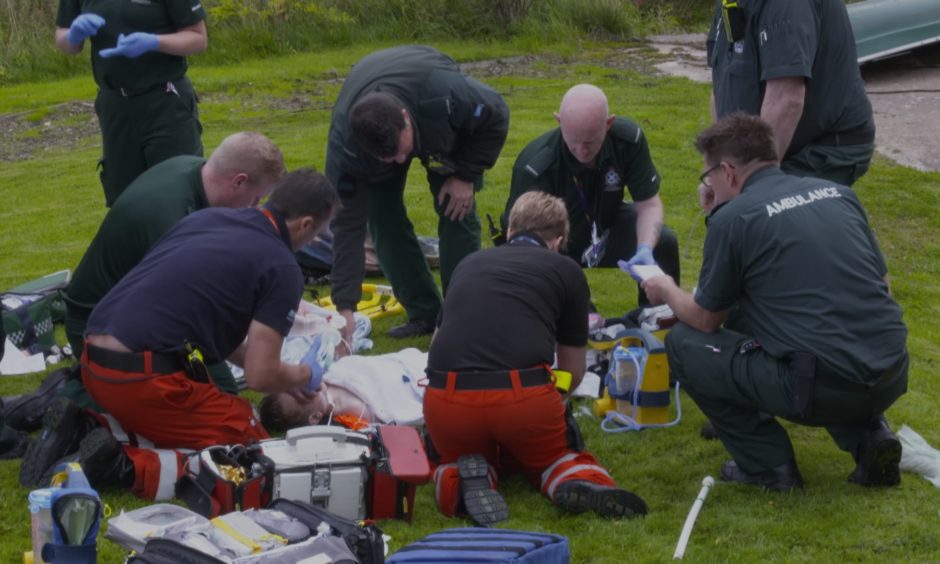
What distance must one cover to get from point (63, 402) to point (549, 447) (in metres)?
1.86

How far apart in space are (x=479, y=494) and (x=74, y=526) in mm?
1640

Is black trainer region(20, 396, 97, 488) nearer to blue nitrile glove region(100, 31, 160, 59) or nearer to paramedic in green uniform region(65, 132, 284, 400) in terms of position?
paramedic in green uniform region(65, 132, 284, 400)

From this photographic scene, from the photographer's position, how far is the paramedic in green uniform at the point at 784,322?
4227 mm

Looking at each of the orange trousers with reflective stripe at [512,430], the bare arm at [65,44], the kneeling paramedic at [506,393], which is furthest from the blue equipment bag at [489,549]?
the bare arm at [65,44]

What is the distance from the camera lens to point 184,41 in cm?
641

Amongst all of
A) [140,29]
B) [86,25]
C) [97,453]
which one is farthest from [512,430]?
[86,25]

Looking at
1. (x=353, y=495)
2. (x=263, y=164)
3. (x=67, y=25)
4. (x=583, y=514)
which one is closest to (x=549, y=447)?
(x=583, y=514)

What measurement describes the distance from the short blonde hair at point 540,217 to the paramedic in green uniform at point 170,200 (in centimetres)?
108

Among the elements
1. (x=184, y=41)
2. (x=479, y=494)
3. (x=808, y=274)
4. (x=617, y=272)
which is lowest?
(x=617, y=272)

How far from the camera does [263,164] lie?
16.5ft

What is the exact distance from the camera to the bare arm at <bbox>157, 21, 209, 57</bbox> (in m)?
6.36

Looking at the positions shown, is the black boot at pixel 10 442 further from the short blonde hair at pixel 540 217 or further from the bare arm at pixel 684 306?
the bare arm at pixel 684 306

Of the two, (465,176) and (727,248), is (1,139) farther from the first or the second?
(727,248)

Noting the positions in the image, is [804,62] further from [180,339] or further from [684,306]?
[180,339]
